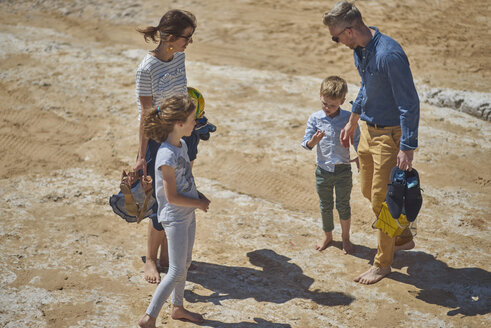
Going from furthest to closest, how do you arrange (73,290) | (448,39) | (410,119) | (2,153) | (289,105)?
1. (448,39)
2. (289,105)
3. (2,153)
4. (73,290)
5. (410,119)

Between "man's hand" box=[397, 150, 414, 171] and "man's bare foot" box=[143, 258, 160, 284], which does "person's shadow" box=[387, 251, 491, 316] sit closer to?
"man's hand" box=[397, 150, 414, 171]

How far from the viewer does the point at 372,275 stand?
4.93 metres

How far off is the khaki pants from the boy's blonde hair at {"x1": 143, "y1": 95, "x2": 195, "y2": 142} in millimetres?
1661

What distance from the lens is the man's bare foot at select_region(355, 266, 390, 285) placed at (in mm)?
4891

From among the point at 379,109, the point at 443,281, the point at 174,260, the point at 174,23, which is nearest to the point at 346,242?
the point at 443,281

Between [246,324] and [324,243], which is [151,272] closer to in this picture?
[246,324]

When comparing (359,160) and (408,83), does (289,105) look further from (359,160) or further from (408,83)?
(408,83)

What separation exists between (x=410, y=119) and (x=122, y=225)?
10.4ft

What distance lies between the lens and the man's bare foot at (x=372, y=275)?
4891mm

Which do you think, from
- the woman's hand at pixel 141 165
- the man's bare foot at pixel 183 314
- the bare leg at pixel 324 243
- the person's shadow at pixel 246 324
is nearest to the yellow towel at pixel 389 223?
the bare leg at pixel 324 243

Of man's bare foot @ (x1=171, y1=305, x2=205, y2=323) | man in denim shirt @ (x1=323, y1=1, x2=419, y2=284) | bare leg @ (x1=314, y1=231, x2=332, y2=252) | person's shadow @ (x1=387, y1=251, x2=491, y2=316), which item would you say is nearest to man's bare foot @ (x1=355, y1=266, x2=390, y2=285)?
man in denim shirt @ (x1=323, y1=1, x2=419, y2=284)

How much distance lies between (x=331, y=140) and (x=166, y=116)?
5.79 ft

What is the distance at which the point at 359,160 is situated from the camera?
4.96m

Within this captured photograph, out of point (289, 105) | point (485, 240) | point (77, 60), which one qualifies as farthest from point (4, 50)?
point (485, 240)
